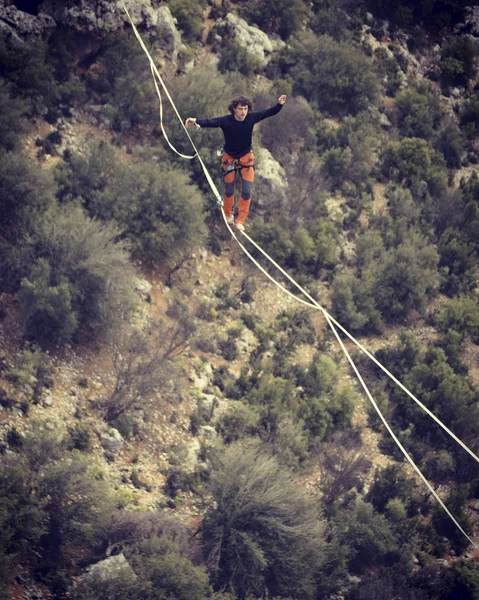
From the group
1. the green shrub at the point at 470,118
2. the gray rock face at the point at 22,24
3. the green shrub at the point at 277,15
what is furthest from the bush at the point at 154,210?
the green shrub at the point at 470,118

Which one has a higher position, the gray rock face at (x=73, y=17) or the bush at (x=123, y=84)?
the gray rock face at (x=73, y=17)

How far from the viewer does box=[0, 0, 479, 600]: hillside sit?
2186cm

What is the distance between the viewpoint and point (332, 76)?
38875mm

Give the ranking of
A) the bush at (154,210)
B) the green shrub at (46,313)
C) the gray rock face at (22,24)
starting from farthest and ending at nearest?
the gray rock face at (22,24) < the bush at (154,210) < the green shrub at (46,313)

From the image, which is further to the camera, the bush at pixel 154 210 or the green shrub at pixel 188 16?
the green shrub at pixel 188 16

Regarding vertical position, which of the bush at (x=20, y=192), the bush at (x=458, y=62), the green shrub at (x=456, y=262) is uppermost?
the bush at (x=458, y=62)

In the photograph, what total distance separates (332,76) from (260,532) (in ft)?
80.1

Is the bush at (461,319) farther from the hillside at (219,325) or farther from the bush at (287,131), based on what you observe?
the bush at (287,131)

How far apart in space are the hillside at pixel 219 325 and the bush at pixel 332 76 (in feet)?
0.38

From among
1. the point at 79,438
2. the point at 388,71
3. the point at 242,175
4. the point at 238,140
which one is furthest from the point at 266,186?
the point at 238,140

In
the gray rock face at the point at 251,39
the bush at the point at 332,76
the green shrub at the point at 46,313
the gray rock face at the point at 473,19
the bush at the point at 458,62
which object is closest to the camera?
the green shrub at the point at 46,313

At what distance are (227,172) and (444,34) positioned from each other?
116 ft

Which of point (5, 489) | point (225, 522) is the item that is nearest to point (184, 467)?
point (225, 522)

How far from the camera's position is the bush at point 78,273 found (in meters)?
25.0
